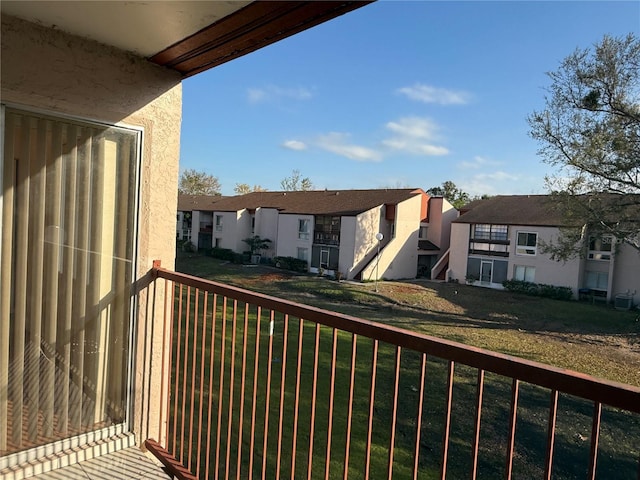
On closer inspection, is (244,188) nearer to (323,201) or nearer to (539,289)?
(323,201)

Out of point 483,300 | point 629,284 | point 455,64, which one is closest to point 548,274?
point 629,284

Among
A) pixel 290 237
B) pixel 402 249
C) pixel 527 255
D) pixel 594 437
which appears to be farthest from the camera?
pixel 290 237

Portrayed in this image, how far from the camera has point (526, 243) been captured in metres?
20.4

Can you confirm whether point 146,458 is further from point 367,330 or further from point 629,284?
point 629,284

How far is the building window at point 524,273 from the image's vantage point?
66.3ft

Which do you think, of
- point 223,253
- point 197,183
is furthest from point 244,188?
point 223,253

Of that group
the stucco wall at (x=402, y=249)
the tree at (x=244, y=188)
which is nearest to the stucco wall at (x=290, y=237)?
the stucco wall at (x=402, y=249)

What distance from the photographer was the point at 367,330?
4.04 feet

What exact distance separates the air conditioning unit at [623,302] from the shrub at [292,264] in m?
15.4

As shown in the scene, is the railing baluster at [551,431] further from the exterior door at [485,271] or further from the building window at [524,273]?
the exterior door at [485,271]

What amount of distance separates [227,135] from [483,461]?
10.6 m

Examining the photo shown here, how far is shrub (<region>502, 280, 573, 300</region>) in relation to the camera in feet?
61.6

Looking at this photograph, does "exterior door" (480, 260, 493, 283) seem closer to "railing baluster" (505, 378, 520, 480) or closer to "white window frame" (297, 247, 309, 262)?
"white window frame" (297, 247, 309, 262)

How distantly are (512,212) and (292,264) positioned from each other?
1289cm
